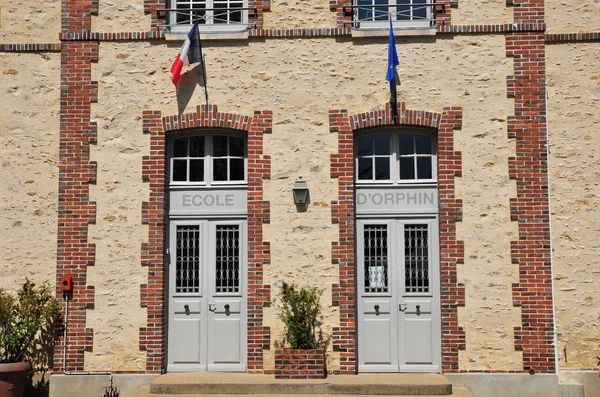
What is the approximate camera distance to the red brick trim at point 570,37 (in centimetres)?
1004

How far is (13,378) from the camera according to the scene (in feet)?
30.3

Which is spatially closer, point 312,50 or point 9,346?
point 9,346

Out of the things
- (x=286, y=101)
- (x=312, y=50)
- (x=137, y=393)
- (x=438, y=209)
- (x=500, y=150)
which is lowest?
(x=137, y=393)

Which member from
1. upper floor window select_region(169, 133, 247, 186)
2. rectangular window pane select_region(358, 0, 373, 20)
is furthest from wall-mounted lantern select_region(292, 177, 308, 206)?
rectangular window pane select_region(358, 0, 373, 20)

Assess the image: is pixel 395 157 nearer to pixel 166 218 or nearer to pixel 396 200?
pixel 396 200

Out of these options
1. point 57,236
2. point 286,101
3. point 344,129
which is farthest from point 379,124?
point 57,236

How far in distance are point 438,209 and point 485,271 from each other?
105 cm

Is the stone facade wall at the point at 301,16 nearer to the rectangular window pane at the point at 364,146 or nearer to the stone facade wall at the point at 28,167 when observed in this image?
the rectangular window pane at the point at 364,146

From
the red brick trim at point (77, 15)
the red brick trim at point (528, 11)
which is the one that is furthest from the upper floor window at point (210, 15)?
the red brick trim at point (528, 11)

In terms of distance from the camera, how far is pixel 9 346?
9477 millimetres

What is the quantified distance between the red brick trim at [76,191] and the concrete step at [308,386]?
1.45 m

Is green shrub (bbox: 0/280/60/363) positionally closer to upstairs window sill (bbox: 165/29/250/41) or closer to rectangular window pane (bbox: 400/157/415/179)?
upstairs window sill (bbox: 165/29/250/41)

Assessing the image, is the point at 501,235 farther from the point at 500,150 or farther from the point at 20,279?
the point at 20,279

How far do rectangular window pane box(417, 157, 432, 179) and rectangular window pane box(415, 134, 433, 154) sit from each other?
0.10 metres
